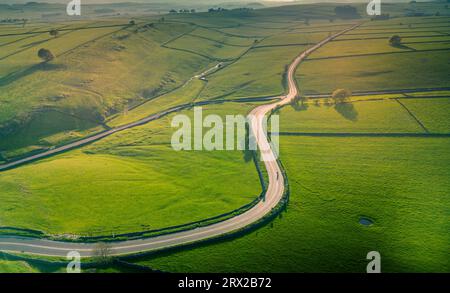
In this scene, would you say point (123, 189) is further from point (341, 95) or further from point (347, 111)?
point (341, 95)

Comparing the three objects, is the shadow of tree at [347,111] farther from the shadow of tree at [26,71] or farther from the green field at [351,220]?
the shadow of tree at [26,71]

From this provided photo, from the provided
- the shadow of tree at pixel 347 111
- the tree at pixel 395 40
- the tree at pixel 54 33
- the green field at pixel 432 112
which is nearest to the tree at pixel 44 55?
the tree at pixel 54 33

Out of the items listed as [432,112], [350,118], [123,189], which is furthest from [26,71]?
[432,112]

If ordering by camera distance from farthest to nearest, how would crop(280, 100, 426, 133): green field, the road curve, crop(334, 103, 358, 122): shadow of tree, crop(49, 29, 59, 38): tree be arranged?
crop(49, 29, 59, 38): tree → crop(334, 103, 358, 122): shadow of tree → crop(280, 100, 426, 133): green field → the road curve

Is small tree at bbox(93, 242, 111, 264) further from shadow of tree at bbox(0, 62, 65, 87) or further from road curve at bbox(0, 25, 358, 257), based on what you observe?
shadow of tree at bbox(0, 62, 65, 87)

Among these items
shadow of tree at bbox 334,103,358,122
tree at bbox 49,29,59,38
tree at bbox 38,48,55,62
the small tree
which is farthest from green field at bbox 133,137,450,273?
tree at bbox 49,29,59,38
